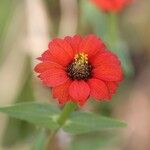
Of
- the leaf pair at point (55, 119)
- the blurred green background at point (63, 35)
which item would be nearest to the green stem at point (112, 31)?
the blurred green background at point (63, 35)

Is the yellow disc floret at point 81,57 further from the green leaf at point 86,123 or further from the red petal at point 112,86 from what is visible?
the green leaf at point 86,123


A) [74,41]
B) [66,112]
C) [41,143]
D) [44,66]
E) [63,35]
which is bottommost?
[41,143]

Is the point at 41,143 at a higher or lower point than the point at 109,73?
lower

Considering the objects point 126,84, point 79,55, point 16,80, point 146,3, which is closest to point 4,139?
point 16,80

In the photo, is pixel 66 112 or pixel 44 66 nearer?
pixel 44 66

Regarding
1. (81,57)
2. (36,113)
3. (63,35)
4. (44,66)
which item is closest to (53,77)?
(44,66)

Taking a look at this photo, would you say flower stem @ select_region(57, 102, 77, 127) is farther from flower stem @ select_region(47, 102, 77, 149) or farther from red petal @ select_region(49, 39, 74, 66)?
red petal @ select_region(49, 39, 74, 66)

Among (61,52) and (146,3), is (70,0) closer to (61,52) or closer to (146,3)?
(146,3)

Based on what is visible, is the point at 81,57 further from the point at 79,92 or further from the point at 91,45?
the point at 79,92

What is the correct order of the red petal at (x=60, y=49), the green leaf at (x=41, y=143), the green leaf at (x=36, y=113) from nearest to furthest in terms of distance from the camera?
the red petal at (x=60, y=49), the green leaf at (x=36, y=113), the green leaf at (x=41, y=143)
